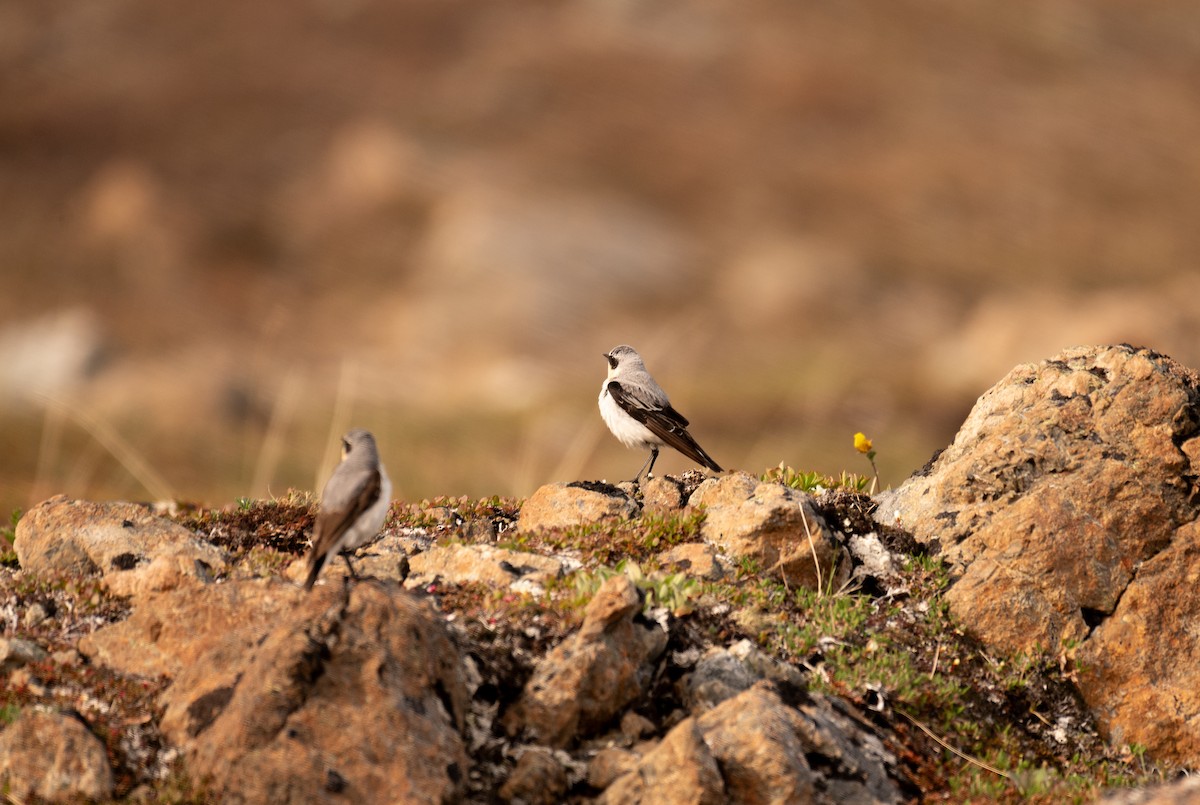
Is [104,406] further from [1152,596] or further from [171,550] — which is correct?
[1152,596]

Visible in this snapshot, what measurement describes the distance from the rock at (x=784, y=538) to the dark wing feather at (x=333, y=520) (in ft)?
11.1

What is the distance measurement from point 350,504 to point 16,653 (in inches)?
102

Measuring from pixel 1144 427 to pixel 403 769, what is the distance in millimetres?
7845

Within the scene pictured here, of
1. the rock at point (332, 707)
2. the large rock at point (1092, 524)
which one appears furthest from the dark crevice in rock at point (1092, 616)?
the rock at point (332, 707)

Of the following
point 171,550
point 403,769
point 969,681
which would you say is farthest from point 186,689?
point 969,681

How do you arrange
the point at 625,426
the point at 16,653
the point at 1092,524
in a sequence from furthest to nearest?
the point at 625,426 → the point at 1092,524 → the point at 16,653

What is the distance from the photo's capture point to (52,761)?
7.97 metres

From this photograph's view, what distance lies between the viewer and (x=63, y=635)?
9.86m

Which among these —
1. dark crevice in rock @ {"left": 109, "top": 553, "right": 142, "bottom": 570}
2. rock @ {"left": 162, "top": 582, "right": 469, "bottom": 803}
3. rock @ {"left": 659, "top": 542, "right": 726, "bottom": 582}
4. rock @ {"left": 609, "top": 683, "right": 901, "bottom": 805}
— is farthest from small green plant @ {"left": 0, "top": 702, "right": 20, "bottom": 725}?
rock @ {"left": 659, "top": 542, "right": 726, "bottom": 582}

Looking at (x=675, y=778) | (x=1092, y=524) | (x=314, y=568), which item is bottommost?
(x=675, y=778)

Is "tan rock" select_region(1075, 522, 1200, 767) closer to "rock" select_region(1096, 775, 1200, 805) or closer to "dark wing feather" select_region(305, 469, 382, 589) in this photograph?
"rock" select_region(1096, 775, 1200, 805)

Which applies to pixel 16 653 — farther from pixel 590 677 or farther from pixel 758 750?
pixel 758 750

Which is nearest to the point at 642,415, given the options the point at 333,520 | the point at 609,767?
the point at 333,520

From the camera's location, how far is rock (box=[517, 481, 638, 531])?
12.2m
